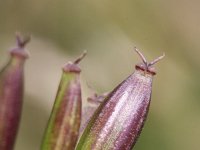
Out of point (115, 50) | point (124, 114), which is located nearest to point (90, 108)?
point (124, 114)

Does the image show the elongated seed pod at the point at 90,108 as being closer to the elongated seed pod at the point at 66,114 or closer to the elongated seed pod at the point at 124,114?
the elongated seed pod at the point at 66,114

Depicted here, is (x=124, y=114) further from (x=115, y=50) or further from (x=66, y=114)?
(x=115, y=50)

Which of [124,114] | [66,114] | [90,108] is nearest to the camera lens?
[124,114]

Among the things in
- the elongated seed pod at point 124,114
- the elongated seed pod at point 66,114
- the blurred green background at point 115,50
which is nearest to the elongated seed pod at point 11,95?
the elongated seed pod at point 66,114

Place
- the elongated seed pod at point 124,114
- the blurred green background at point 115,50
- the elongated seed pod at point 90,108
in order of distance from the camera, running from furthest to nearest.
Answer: the blurred green background at point 115,50 → the elongated seed pod at point 90,108 → the elongated seed pod at point 124,114

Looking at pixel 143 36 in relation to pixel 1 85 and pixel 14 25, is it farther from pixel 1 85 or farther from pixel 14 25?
pixel 1 85

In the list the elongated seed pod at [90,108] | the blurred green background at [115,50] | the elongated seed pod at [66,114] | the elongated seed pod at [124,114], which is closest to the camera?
the elongated seed pod at [124,114]

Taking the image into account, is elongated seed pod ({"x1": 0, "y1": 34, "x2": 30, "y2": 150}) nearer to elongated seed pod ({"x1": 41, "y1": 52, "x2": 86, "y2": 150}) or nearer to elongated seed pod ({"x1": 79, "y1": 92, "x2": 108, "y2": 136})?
elongated seed pod ({"x1": 41, "y1": 52, "x2": 86, "y2": 150})
